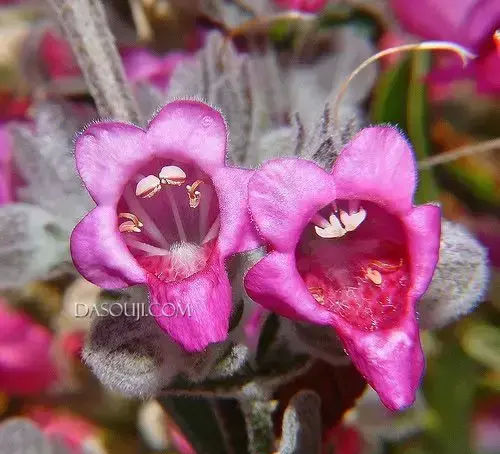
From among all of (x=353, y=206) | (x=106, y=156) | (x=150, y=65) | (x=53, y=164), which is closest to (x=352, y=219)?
(x=353, y=206)

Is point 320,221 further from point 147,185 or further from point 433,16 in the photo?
point 433,16

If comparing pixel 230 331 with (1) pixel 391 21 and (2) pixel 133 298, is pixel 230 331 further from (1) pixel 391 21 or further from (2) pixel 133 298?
(1) pixel 391 21

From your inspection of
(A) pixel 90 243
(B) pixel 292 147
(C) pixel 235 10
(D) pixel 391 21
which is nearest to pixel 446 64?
(D) pixel 391 21

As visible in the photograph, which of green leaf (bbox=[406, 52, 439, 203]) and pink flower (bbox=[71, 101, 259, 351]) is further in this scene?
green leaf (bbox=[406, 52, 439, 203])

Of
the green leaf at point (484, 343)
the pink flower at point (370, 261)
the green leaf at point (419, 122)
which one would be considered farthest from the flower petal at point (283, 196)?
the green leaf at point (484, 343)

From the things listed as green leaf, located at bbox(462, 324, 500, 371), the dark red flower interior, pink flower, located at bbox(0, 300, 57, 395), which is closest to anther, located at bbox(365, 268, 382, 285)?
the dark red flower interior

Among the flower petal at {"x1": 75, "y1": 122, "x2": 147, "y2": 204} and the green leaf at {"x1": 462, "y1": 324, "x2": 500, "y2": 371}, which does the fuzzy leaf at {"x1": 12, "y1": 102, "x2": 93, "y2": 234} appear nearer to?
the flower petal at {"x1": 75, "y1": 122, "x2": 147, "y2": 204}
